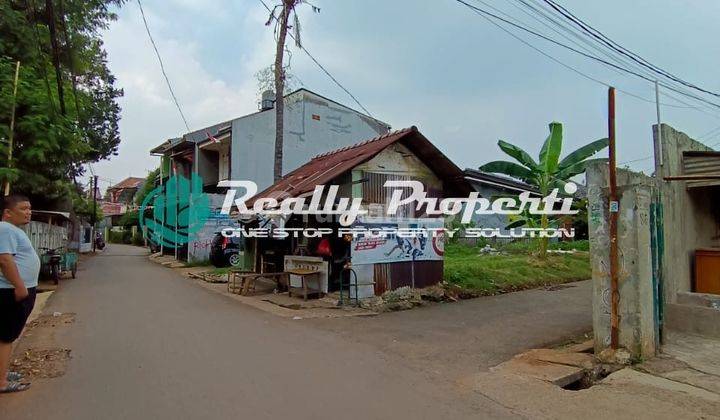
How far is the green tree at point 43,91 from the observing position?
38.5 feet

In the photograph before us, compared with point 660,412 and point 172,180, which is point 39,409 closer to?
point 660,412

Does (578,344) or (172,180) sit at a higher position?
(172,180)

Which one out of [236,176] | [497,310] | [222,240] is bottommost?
[497,310]

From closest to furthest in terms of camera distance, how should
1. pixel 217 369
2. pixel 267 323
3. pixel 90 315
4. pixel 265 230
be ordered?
pixel 217 369 → pixel 267 323 → pixel 90 315 → pixel 265 230

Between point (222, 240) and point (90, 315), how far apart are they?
11.8m

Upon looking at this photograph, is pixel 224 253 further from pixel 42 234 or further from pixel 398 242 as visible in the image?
pixel 398 242

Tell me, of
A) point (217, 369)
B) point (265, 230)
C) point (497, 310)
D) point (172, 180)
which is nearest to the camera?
point (217, 369)

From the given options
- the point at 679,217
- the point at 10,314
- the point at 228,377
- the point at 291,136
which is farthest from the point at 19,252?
the point at 291,136

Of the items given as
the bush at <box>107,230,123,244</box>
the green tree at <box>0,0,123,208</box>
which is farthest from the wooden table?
the bush at <box>107,230,123,244</box>

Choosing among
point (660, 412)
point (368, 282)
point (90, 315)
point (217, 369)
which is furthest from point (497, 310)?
point (90, 315)

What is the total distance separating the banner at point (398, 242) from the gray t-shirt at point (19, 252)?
657 cm

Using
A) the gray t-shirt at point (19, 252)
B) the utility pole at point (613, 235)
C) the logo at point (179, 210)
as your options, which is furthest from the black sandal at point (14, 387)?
the logo at point (179, 210)

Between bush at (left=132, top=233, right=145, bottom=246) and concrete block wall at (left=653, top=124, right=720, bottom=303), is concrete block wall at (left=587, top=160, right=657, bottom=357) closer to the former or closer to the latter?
concrete block wall at (left=653, top=124, right=720, bottom=303)

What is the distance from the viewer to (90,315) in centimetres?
933
